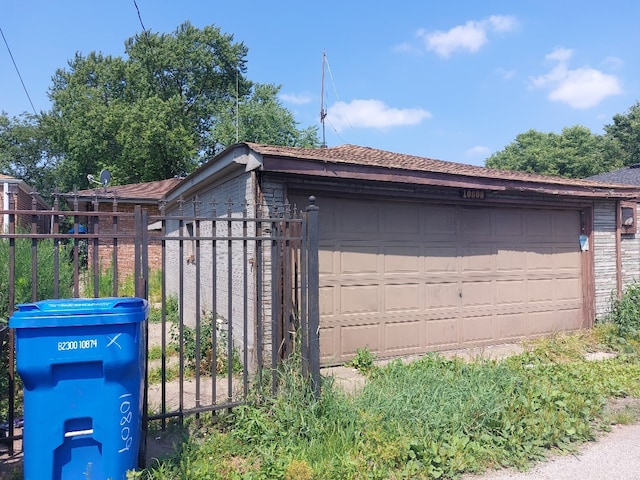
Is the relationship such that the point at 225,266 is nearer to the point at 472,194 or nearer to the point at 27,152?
the point at 472,194

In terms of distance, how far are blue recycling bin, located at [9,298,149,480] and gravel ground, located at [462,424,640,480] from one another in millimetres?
2471

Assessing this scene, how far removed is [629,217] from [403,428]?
721 cm

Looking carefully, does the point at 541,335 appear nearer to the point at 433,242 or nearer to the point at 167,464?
the point at 433,242

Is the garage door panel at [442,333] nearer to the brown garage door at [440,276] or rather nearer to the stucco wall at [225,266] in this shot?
the brown garage door at [440,276]

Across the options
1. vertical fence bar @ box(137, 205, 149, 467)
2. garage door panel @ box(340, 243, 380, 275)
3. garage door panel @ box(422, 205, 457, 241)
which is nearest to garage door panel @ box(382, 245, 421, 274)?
garage door panel @ box(340, 243, 380, 275)

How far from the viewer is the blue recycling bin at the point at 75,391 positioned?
2639mm

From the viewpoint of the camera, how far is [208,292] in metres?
7.89

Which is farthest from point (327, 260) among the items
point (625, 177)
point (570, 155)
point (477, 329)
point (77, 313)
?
point (570, 155)

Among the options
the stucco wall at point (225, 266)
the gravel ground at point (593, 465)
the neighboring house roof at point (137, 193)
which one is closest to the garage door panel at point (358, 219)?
the stucco wall at point (225, 266)

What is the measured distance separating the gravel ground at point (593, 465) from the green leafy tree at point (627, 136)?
3273cm

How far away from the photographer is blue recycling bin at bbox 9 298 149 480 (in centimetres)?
264

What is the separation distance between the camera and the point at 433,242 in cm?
689

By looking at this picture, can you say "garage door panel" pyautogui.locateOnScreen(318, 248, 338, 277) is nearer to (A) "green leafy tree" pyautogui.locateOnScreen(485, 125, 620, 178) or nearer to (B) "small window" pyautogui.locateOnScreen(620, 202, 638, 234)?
(B) "small window" pyautogui.locateOnScreen(620, 202, 638, 234)

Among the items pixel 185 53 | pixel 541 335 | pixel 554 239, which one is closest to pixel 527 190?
Result: pixel 554 239
